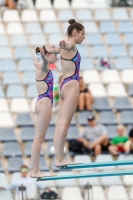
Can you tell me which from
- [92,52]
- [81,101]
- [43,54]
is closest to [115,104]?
[81,101]

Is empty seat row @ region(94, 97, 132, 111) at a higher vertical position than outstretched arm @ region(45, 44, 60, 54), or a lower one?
higher

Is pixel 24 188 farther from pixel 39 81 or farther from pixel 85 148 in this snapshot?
pixel 39 81

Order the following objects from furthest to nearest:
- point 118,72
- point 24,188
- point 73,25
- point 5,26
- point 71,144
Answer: point 5,26, point 118,72, point 71,144, point 24,188, point 73,25

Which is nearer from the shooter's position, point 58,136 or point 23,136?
point 58,136

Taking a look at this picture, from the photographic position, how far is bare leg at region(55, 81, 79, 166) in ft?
40.1

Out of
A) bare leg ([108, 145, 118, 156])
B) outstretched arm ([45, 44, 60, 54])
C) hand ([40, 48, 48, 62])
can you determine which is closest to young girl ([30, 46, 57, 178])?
hand ([40, 48, 48, 62])

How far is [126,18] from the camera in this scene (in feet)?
73.8

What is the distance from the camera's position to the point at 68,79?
40.0ft

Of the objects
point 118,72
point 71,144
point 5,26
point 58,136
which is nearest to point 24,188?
point 71,144

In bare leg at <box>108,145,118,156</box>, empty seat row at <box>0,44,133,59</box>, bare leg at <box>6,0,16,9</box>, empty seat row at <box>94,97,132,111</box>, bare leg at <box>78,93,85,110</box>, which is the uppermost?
bare leg at <box>6,0,16,9</box>

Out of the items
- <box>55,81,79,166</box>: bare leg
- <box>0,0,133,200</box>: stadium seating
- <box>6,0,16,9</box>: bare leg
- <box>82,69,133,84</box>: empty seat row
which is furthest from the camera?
<box>6,0,16,9</box>: bare leg

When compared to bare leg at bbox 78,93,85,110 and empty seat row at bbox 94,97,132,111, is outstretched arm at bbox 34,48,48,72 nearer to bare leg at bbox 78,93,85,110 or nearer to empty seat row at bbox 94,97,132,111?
bare leg at bbox 78,93,85,110

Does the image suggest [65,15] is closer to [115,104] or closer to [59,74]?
[59,74]

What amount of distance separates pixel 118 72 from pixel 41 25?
105 inches
